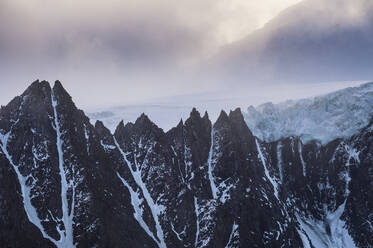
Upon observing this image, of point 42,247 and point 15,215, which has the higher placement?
point 15,215

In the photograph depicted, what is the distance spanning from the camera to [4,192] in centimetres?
19888

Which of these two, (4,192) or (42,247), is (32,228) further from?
(4,192)

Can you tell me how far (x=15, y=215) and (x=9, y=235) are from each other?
10.8 metres

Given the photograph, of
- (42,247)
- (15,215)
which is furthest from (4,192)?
(42,247)

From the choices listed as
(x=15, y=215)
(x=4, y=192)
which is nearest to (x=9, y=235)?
(x=15, y=215)

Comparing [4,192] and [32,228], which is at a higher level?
[4,192]

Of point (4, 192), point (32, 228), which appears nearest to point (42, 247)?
point (32, 228)

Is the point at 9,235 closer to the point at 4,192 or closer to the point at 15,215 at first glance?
the point at 15,215

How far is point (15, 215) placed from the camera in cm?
19562

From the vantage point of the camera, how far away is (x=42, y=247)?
197 meters

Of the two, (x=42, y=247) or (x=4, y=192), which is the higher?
(x=4, y=192)

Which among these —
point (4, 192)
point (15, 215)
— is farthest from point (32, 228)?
point (4, 192)

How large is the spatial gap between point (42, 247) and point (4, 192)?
35.1 metres
